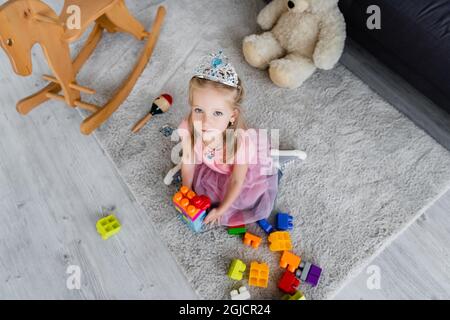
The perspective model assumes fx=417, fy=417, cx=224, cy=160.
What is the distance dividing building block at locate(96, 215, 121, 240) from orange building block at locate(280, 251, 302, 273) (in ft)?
1.56

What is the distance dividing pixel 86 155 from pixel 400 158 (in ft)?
3.28

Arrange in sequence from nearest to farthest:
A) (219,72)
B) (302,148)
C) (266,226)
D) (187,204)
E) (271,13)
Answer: (219,72) → (187,204) → (266,226) → (302,148) → (271,13)

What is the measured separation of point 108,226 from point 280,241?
19.3 inches

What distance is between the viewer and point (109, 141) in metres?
1.35

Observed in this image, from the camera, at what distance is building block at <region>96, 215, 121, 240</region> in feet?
3.89

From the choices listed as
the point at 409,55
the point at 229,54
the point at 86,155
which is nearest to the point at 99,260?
the point at 86,155

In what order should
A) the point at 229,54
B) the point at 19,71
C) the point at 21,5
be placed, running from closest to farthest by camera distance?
the point at 21,5 → the point at 19,71 → the point at 229,54

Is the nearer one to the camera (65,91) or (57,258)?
(57,258)

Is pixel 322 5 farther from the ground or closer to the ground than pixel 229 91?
farther from the ground

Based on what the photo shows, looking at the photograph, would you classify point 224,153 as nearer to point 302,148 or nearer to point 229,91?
point 229,91

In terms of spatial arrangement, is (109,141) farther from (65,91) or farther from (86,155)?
(65,91)

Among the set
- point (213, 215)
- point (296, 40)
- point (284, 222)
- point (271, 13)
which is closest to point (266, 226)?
point (284, 222)

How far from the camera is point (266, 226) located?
118 centimetres

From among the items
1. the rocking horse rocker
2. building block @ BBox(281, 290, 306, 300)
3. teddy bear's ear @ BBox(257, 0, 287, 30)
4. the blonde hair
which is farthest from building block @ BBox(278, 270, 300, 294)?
teddy bear's ear @ BBox(257, 0, 287, 30)
